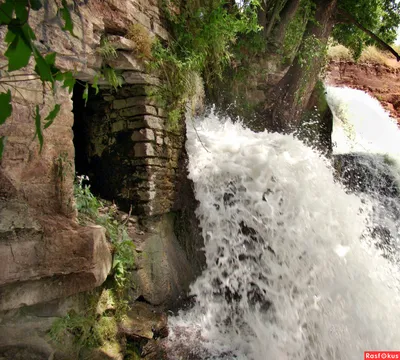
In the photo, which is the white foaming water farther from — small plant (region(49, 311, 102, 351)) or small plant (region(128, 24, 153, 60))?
small plant (region(49, 311, 102, 351))

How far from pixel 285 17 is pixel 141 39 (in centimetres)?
428

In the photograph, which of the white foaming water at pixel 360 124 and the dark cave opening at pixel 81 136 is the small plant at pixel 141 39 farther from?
the white foaming water at pixel 360 124

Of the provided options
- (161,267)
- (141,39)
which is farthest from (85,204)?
(141,39)

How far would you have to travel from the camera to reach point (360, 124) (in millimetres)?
9227

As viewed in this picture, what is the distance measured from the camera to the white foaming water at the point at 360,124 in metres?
8.17

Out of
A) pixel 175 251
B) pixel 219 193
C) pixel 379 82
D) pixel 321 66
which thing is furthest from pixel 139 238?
pixel 379 82

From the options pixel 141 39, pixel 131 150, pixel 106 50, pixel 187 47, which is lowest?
pixel 131 150

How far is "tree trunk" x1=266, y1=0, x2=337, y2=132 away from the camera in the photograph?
6.76 meters

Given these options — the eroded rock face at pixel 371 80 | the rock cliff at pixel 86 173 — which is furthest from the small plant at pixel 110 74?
the eroded rock face at pixel 371 80

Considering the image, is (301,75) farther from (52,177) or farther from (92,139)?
(52,177)

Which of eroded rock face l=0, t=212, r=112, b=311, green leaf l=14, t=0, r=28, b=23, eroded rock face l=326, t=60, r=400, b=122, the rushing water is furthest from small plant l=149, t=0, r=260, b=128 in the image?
eroded rock face l=326, t=60, r=400, b=122

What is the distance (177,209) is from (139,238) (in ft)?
2.30

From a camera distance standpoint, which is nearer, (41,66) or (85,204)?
(41,66)

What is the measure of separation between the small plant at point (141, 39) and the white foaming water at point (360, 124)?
5449 mm
